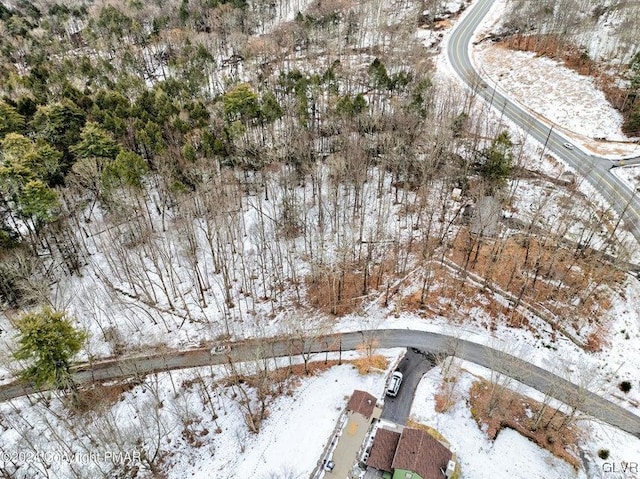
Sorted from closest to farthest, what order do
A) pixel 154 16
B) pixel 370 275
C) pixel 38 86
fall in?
pixel 370 275, pixel 38 86, pixel 154 16

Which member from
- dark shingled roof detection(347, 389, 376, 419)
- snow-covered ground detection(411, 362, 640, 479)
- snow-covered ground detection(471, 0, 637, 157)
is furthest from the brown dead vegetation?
snow-covered ground detection(471, 0, 637, 157)

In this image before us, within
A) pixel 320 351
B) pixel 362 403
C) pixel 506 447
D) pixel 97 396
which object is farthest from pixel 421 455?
pixel 97 396

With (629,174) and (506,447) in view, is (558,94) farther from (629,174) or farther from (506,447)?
(506,447)

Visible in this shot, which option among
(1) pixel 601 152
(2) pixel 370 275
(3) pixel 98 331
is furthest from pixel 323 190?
(1) pixel 601 152

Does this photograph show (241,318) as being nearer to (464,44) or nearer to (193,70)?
(193,70)

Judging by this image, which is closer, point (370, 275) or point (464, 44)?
point (370, 275)

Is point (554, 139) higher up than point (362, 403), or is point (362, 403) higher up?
point (554, 139)
